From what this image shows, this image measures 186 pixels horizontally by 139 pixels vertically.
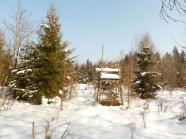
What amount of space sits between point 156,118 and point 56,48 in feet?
20.4

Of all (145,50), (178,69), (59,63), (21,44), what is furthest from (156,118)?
(178,69)

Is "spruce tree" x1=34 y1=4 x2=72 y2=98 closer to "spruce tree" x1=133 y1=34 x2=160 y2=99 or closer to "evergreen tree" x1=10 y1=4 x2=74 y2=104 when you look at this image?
"evergreen tree" x1=10 y1=4 x2=74 y2=104

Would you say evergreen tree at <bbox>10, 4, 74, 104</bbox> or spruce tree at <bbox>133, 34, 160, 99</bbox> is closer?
evergreen tree at <bbox>10, 4, 74, 104</bbox>

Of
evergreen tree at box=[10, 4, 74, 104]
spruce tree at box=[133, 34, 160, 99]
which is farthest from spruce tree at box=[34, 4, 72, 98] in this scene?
spruce tree at box=[133, 34, 160, 99]

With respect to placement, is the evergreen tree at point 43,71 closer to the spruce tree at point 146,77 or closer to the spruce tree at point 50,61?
the spruce tree at point 50,61

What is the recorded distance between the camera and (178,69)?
27.6 meters

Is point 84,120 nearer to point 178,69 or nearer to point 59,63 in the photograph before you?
point 59,63

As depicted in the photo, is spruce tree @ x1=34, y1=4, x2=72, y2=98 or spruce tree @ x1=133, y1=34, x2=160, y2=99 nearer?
Answer: spruce tree @ x1=34, y1=4, x2=72, y2=98

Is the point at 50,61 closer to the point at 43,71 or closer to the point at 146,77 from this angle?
the point at 43,71

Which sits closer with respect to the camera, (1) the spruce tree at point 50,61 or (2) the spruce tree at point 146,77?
(1) the spruce tree at point 50,61

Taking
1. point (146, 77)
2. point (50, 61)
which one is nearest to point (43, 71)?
point (50, 61)

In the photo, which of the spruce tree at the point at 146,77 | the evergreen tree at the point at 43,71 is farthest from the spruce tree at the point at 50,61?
the spruce tree at the point at 146,77

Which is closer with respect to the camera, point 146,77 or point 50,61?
point 50,61

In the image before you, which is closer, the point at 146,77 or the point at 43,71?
the point at 43,71
